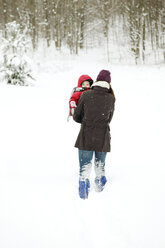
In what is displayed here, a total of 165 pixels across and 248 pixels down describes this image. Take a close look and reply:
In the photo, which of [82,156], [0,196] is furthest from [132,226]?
[0,196]

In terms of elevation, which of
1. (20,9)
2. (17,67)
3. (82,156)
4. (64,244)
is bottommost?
(64,244)

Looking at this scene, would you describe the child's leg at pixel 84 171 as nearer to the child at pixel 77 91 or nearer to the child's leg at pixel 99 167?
the child's leg at pixel 99 167

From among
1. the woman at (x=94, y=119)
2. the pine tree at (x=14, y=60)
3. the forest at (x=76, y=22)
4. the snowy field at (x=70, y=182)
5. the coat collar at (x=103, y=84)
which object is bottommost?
the snowy field at (x=70, y=182)

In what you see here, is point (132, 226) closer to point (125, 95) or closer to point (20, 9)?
point (125, 95)

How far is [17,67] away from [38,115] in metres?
3.91

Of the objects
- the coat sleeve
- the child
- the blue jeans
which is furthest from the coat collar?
the blue jeans

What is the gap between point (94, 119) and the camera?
2969 mm

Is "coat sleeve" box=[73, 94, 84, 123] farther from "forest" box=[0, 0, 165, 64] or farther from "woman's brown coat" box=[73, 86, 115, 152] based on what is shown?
"forest" box=[0, 0, 165, 64]

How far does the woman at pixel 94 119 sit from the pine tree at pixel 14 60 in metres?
7.82

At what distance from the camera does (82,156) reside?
319 cm

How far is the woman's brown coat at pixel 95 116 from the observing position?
9.58ft

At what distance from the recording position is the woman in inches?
115

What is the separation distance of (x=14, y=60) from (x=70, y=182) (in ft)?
25.6

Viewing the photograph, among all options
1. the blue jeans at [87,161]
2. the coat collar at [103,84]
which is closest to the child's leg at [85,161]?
the blue jeans at [87,161]
